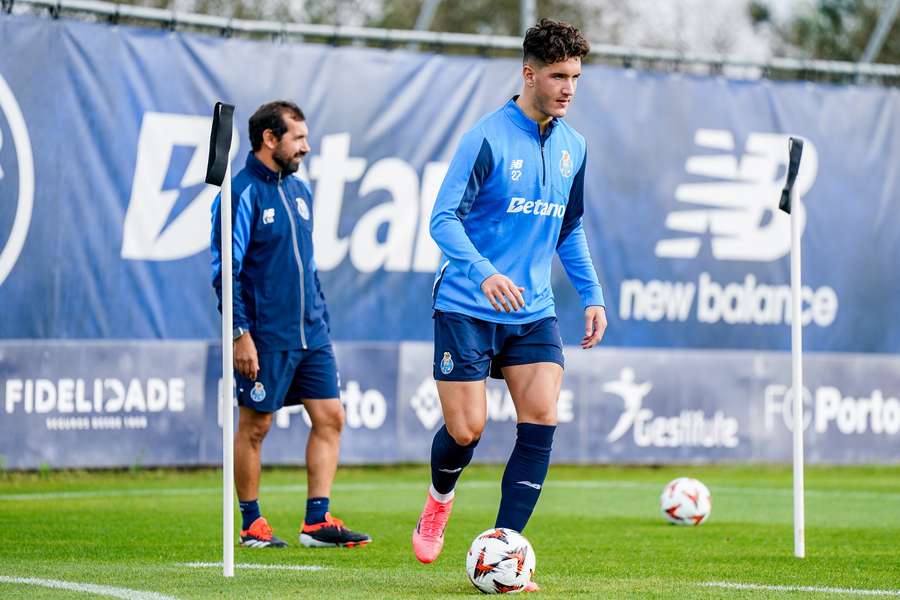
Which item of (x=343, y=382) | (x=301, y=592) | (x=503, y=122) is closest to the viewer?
(x=301, y=592)

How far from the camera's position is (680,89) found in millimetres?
14562

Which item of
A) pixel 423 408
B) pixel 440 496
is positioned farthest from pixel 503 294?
pixel 423 408

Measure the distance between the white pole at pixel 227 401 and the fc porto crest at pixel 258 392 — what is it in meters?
→ 1.42

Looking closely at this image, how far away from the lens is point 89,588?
19.6 ft

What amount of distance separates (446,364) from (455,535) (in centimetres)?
255

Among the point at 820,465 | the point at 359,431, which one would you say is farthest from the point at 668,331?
the point at 359,431

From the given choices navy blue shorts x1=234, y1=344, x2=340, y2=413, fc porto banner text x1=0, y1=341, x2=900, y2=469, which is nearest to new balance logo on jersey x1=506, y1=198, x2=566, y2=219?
navy blue shorts x1=234, y1=344, x2=340, y2=413

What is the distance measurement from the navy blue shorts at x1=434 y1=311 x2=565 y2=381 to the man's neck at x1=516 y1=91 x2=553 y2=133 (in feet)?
2.81

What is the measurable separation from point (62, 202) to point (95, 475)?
7.34 ft

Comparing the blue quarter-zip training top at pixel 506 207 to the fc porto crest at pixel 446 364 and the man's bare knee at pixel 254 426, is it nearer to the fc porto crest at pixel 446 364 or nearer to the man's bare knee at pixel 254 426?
the fc porto crest at pixel 446 364

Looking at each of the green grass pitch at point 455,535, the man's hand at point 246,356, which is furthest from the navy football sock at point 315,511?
the man's hand at point 246,356

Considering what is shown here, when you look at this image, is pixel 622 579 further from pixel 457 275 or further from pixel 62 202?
pixel 62 202

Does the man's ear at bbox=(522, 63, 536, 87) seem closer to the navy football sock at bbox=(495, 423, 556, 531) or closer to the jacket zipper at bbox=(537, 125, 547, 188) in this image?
the jacket zipper at bbox=(537, 125, 547, 188)

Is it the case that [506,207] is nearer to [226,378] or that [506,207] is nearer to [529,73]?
[529,73]
